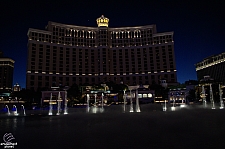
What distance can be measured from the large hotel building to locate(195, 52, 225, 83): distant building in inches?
1660

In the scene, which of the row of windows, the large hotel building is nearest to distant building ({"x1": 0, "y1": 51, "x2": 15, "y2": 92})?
the large hotel building

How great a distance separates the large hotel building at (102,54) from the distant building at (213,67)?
42158mm

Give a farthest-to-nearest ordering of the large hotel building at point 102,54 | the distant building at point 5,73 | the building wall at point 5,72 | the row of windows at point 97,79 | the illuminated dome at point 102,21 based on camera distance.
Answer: the building wall at point 5,72, the distant building at point 5,73, the illuminated dome at point 102,21, the large hotel building at point 102,54, the row of windows at point 97,79

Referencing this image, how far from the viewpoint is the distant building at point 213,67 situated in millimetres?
143413

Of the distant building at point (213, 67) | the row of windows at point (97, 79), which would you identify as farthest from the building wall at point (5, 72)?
the distant building at point (213, 67)

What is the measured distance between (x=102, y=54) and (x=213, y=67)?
340ft

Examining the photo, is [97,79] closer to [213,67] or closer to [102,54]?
[102,54]

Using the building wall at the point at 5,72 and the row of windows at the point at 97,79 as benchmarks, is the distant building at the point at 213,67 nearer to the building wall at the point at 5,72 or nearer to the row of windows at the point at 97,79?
the row of windows at the point at 97,79

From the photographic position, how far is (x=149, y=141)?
32.7ft

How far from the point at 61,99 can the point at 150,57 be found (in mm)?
83898

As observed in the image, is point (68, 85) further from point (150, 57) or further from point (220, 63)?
point (220, 63)

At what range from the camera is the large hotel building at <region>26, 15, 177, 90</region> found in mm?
134750

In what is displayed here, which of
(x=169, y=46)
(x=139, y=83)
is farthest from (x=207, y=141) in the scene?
(x=169, y=46)

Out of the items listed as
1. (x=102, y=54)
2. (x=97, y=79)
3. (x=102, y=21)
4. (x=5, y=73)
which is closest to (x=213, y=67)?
(x=102, y=54)
